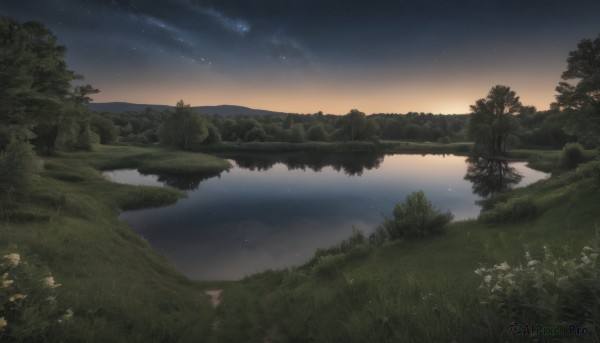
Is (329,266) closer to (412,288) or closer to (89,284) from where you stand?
(412,288)

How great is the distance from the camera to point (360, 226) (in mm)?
25000

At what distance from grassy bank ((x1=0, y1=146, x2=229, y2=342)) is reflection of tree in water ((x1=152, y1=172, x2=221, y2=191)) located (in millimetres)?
22974

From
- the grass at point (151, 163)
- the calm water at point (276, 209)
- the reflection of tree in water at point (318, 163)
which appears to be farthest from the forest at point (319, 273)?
the reflection of tree in water at point (318, 163)

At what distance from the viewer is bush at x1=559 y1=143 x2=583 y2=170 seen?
34562mm

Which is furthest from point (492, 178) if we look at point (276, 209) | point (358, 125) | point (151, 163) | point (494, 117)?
point (358, 125)

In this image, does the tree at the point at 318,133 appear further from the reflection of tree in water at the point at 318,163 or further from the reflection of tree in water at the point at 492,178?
the reflection of tree in water at the point at 492,178

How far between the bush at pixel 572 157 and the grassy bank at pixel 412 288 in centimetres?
2686

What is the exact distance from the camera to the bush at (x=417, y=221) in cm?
1415

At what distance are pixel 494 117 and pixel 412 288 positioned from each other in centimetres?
8082

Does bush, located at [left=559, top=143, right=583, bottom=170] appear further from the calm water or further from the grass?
the grass

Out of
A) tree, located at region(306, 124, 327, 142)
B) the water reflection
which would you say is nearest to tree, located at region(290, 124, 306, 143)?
tree, located at region(306, 124, 327, 142)

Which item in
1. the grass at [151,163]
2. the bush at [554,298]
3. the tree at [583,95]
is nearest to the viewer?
the bush at [554,298]

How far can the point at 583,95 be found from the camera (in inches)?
951

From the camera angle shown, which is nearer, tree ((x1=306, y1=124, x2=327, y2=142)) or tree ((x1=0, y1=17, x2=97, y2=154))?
tree ((x1=0, y1=17, x2=97, y2=154))
